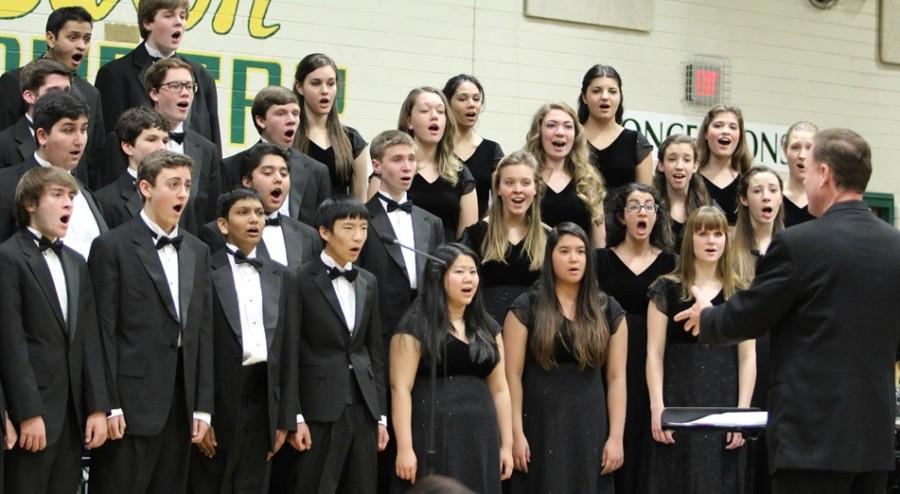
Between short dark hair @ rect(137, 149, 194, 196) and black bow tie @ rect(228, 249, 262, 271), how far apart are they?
0.38 metres

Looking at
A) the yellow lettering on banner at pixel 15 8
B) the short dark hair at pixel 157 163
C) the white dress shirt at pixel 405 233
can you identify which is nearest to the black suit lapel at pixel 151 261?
the short dark hair at pixel 157 163

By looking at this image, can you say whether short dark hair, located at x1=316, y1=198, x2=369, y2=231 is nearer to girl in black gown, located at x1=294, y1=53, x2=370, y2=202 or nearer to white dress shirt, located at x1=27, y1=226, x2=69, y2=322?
girl in black gown, located at x1=294, y1=53, x2=370, y2=202

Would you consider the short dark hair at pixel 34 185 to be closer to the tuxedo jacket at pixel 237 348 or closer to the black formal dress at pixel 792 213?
the tuxedo jacket at pixel 237 348

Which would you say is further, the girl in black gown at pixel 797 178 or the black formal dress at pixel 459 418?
the girl in black gown at pixel 797 178

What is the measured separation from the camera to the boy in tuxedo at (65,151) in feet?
15.9

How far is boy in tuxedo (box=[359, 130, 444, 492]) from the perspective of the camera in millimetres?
5586

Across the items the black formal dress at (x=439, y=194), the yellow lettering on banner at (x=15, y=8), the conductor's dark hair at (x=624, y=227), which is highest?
the yellow lettering on banner at (x=15, y=8)

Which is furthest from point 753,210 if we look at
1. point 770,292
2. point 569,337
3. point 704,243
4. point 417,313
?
point 770,292

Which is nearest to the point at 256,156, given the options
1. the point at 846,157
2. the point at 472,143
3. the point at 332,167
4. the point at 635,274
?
the point at 332,167

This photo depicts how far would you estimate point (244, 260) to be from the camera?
5.04 m

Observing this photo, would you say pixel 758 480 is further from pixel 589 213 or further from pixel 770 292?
pixel 770 292

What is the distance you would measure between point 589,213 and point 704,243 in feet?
1.83

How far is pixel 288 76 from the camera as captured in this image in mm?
8102

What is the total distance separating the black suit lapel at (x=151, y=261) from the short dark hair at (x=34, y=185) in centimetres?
27
